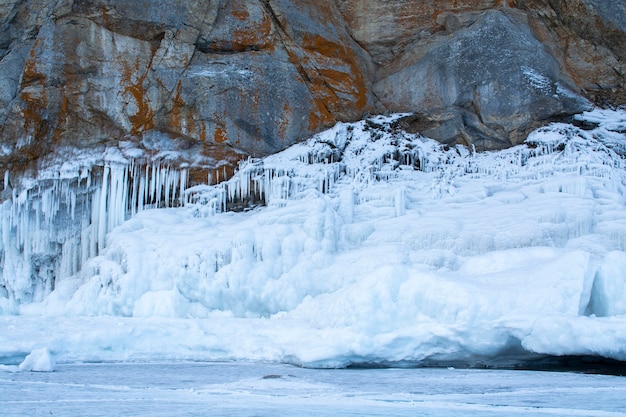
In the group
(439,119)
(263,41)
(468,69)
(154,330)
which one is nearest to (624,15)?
(468,69)

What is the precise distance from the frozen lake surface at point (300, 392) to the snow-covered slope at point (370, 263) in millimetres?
807

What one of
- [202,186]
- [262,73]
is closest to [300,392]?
[202,186]

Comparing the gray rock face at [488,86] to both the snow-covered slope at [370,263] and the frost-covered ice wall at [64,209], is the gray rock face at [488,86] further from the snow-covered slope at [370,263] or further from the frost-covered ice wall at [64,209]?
the frost-covered ice wall at [64,209]

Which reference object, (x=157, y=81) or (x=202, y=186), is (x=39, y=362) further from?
(x=157, y=81)

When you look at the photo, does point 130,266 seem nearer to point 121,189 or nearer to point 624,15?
point 121,189

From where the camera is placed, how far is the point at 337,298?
13.4 metres

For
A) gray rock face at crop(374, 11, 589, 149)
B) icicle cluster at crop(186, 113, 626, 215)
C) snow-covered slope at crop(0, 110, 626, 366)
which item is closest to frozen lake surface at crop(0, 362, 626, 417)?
snow-covered slope at crop(0, 110, 626, 366)

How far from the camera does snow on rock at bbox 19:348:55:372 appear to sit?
1136 cm

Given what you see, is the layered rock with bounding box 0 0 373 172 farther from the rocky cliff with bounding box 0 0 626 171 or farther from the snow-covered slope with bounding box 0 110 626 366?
the snow-covered slope with bounding box 0 110 626 366

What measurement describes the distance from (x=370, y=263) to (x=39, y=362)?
721 centimetres

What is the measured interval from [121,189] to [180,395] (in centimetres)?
1233

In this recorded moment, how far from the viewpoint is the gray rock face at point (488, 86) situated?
802 inches

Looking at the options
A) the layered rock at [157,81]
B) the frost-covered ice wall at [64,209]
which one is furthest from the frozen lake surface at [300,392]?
the layered rock at [157,81]

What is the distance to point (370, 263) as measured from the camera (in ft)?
50.9
